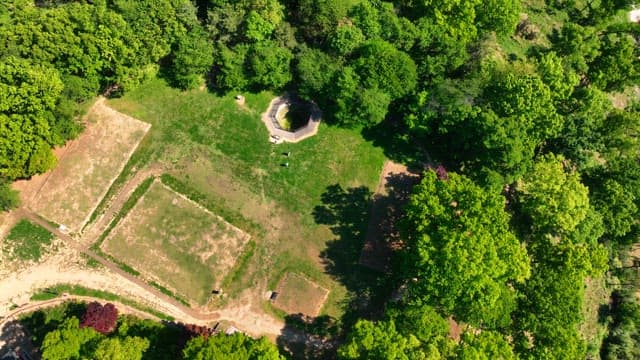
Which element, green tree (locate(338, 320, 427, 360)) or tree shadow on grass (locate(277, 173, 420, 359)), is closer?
green tree (locate(338, 320, 427, 360))

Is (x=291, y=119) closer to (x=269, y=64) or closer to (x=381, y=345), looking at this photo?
(x=269, y=64)

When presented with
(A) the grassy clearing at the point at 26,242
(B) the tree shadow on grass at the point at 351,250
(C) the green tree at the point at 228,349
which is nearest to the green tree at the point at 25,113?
(A) the grassy clearing at the point at 26,242

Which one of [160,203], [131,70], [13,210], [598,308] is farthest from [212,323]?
[598,308]

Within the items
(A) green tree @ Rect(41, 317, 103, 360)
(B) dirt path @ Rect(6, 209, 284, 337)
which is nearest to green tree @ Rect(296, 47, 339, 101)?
(B) dirt path @ Rect(6, 209, 284, 337)

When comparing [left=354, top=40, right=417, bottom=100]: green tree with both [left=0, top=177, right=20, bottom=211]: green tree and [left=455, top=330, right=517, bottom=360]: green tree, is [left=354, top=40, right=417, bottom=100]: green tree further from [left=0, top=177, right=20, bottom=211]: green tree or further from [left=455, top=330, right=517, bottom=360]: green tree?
[left=0, top=177, right=20, bottom=211]: green tree

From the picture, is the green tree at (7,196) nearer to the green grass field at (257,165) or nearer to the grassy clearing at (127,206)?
the grassy clearing at (127,206)

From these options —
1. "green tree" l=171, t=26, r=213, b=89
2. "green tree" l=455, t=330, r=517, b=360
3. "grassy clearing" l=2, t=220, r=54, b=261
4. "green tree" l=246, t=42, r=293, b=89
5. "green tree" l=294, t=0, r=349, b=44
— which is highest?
"green tree" l=294, t=0, r=349, b=44

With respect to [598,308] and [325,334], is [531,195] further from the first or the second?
[325,334]
